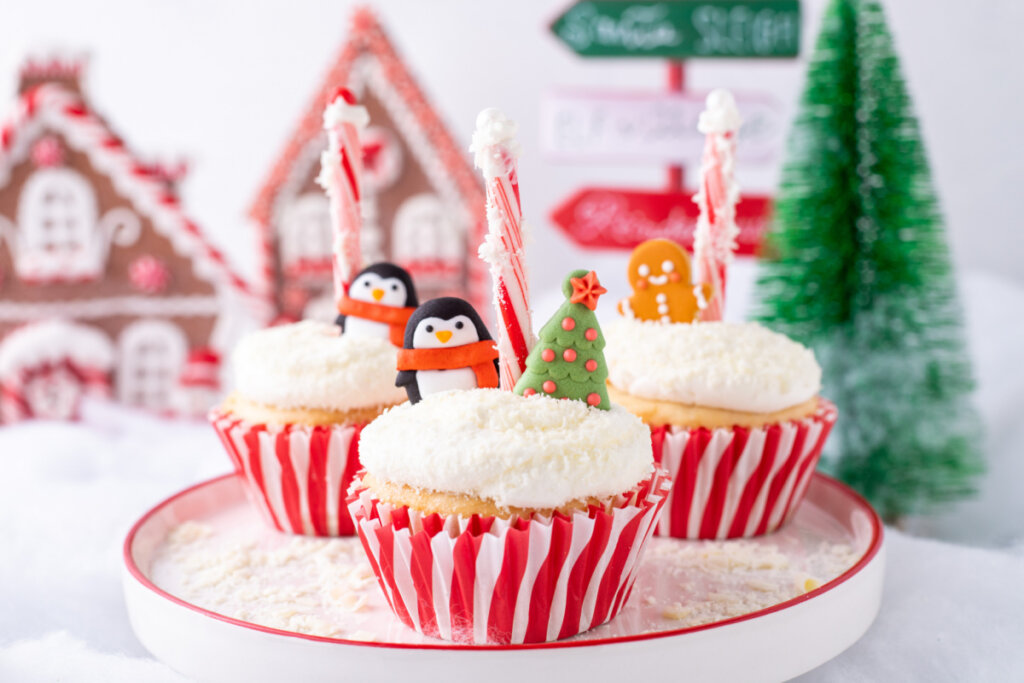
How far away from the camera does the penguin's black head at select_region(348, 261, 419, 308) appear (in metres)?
2.11

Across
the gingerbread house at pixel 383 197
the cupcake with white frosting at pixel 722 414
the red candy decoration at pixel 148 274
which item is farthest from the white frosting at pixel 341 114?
the red candy decoration at pixel 148 274

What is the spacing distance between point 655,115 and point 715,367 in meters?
1.80

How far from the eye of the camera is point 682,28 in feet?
11.2

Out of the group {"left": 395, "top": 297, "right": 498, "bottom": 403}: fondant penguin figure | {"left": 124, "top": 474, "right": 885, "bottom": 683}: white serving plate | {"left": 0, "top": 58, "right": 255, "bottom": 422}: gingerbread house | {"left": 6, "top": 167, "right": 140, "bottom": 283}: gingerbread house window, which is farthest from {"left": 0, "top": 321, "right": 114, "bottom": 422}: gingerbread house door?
{"left": 395, "top": 297, "right": 498, "bottom": 403}: fondant penguin figure

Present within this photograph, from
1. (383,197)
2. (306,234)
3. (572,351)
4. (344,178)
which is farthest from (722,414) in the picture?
(306,234)

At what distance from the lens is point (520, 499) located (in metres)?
1.44

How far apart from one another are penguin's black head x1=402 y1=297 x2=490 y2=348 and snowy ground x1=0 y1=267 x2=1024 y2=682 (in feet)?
2.22

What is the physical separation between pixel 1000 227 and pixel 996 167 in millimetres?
243

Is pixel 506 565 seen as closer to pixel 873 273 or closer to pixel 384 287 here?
pixel 384 287

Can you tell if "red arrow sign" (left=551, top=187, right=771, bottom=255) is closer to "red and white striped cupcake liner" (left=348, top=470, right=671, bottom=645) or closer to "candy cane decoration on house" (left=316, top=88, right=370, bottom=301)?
"candy cane decoration on house" (left=316, top=88, right=370, bottom=301)

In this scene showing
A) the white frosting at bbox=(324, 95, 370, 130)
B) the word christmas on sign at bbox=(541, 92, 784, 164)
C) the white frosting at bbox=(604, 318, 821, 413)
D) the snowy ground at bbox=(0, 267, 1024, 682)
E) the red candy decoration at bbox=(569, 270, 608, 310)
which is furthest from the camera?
the word christmas on sign at bbox=(541, 92, 784, 164)

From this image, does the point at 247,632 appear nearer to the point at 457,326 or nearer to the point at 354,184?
the point at 457,326

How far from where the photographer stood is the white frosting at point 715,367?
191 centimetres

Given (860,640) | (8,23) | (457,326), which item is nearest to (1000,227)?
(860,640)
